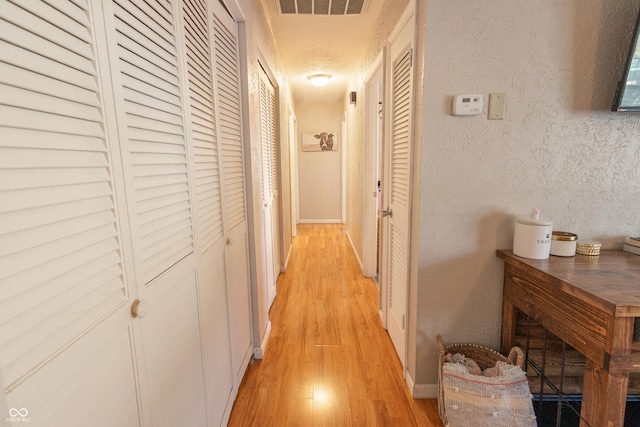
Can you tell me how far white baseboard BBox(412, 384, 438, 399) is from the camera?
5.25 ft

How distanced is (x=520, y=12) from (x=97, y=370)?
1.96m

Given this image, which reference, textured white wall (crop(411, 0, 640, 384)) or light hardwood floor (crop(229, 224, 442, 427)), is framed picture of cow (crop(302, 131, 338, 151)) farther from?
textured white wall (crop(411, 0, 640, 384))

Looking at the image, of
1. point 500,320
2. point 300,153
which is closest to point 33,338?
point 500,320

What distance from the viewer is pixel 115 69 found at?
675 mm

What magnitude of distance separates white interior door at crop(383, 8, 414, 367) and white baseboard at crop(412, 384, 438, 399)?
0.16 m

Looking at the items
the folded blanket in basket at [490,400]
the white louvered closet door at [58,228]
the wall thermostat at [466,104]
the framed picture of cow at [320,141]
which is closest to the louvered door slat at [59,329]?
the white louvered closet door at [58,228]

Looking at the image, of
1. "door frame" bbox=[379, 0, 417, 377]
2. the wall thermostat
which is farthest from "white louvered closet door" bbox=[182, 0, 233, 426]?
the wall thermostat

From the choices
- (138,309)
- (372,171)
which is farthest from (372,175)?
(138,309)

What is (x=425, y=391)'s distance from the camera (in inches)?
63.2

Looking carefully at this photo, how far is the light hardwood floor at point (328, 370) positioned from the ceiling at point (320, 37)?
96.2 inches

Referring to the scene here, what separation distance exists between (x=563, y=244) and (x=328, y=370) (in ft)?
4.68

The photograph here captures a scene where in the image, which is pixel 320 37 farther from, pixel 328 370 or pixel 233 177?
pixel 328 370

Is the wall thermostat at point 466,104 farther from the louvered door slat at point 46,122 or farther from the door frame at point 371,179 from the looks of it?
the door frame at point 371,179

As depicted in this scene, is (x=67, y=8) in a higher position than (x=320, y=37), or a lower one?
lower
